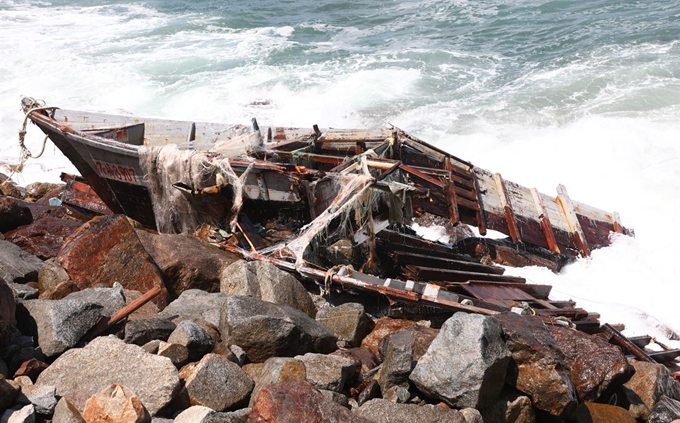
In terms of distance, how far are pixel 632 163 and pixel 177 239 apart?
1153 centimetres

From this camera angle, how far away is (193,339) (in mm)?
5172

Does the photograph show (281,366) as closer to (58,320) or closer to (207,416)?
(207,416)

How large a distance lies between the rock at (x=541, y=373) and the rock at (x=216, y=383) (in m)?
2.08

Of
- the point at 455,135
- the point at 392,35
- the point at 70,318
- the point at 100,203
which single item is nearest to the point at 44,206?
the point at 100,203

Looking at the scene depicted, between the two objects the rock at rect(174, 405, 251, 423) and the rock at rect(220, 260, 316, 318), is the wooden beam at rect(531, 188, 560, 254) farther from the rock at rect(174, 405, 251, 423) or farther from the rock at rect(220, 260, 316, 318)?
the rock at rect(174, 405, 251, 423)

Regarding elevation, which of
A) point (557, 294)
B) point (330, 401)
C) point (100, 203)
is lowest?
point (557, 294)

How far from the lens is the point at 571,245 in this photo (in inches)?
432

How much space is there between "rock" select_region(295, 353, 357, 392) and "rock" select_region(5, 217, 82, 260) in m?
4.26

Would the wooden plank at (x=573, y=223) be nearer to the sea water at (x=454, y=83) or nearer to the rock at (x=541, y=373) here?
the sea water at (x=454, y=83)

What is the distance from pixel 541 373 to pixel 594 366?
2.43 feet

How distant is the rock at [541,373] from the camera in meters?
5.08

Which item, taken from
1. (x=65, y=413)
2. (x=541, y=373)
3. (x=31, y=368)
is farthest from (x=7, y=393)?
(x=541, y=373)

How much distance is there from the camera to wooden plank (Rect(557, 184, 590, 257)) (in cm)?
1094

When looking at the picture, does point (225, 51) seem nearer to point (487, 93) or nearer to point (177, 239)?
point (487, 93)
